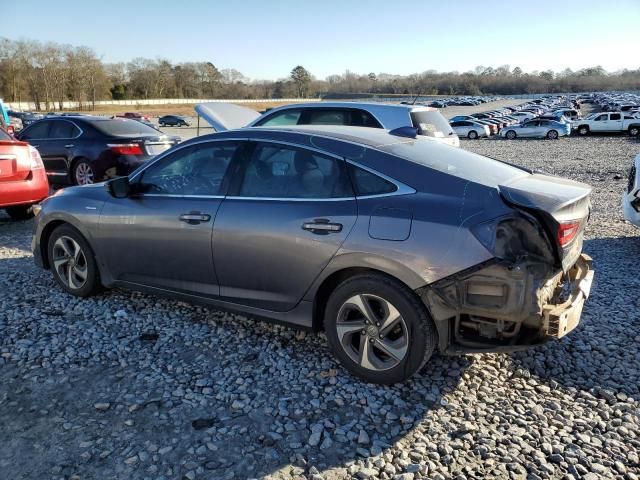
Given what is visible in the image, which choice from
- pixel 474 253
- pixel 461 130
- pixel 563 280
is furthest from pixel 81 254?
pixel 461 130

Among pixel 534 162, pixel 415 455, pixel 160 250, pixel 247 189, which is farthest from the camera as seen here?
pixel 534 162

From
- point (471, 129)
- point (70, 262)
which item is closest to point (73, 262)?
point (70, 262)

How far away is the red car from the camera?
6848 mm

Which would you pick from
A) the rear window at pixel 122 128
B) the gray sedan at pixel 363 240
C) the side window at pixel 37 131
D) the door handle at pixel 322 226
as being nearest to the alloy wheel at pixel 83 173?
the rear window at pixel 122 128

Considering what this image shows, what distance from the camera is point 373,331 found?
126 inches

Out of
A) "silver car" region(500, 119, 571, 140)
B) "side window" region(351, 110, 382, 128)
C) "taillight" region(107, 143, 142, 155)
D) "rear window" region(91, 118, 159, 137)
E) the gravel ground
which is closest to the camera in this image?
the gravel ground

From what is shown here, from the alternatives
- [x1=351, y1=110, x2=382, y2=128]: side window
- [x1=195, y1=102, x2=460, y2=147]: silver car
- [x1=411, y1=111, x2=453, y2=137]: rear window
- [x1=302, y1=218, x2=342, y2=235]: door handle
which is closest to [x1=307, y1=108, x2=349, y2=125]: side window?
[x1=195, y1=102, x2=460, y2=147]: silver car

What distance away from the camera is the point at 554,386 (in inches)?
130

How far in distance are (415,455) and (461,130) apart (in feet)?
109

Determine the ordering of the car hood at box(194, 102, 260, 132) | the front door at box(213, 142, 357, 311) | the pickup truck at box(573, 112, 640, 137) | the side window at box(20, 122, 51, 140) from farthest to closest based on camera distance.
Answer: the pickup truck at box(573, 112, 640, 137), the side window at box(20, 122, 51, 140), the car hood at box(194, 102, 260, 132), the front door at box(213, 142, 357, 311)

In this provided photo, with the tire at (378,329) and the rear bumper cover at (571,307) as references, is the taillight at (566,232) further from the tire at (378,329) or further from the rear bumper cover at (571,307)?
the tire at (378,329)

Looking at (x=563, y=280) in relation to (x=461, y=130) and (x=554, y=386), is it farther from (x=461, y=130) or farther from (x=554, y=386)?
(x=461, y=130)

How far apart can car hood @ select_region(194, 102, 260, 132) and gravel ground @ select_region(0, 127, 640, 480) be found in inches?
179

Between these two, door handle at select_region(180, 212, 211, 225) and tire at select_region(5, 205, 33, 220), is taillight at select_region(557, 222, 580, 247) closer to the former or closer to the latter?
door handle at select_region(180, 212, 211, 225)
